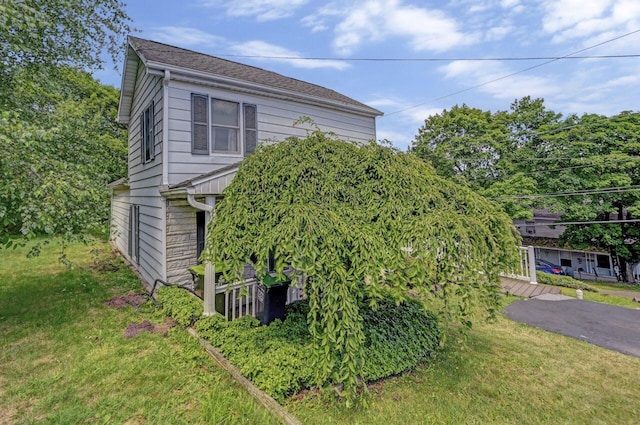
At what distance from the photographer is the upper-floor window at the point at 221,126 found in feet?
22.9

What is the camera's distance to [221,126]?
7355mm

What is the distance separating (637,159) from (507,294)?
16973 millimetres

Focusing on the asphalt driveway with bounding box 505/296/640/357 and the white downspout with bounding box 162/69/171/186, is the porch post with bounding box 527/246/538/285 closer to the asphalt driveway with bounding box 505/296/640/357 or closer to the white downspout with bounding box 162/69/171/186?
the asphalt driveway with bounding box 505/296/640/357

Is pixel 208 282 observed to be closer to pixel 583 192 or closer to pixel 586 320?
pixel 586 320

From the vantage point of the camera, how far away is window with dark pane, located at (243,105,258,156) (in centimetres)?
773

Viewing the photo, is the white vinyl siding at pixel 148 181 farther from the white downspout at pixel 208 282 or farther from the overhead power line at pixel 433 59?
the overhead power line at pixel 433 59

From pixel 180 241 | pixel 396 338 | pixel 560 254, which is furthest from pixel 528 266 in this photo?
pixel 560 254

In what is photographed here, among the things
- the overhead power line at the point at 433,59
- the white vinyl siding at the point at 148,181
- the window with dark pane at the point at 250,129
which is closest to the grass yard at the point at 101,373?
the white vinyl siding at the point at 148,181

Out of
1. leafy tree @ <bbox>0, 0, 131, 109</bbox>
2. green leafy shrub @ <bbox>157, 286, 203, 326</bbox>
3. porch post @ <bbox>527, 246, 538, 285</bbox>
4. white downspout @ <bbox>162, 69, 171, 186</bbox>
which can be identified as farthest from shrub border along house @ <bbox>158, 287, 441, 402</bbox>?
porch post @ <bbox>527, 246, 538, 285</bbox>

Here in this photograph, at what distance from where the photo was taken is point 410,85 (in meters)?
16.1

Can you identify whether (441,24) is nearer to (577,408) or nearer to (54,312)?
(577,408)

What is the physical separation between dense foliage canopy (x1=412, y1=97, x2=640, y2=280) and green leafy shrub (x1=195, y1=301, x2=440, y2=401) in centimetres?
1274

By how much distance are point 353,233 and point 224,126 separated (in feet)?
18.1

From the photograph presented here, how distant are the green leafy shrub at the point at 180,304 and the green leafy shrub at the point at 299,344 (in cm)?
43
